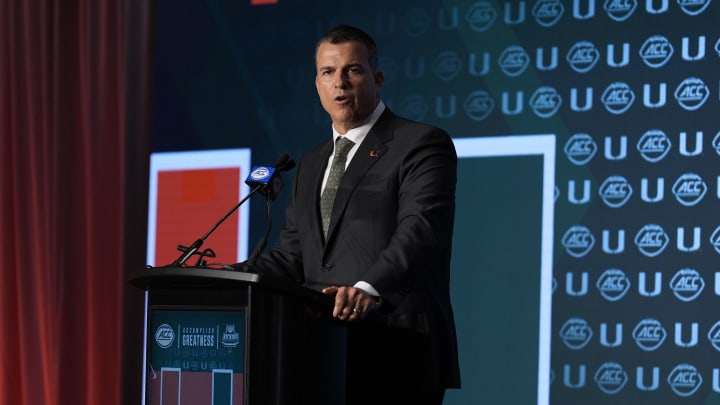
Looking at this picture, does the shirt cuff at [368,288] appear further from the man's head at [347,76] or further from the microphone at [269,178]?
the man's head at [347,76]

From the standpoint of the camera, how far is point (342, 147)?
2449mm

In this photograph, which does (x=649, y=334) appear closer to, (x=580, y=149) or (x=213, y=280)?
(x=580, y=149)

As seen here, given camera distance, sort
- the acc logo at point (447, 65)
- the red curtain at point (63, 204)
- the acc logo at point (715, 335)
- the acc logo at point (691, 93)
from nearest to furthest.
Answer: the acc logo at point (715, 335) < the acc logo at point (691, 93) < the acc logo at point (447, 65) < the red curtain at point (63, 204)

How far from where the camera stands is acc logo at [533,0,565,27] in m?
3.79

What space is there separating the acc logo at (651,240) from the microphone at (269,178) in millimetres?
1730

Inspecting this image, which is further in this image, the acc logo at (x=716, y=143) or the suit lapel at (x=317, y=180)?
the acc logo at (x=716, y=143)

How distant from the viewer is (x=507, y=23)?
12.7ft

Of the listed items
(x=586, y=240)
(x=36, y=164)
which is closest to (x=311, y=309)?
(x=586, y=240)

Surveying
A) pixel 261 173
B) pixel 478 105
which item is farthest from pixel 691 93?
pixel 261 173

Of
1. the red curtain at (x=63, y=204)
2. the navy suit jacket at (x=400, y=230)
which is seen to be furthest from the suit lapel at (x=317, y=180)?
the red curtain at (x=63, y=204)

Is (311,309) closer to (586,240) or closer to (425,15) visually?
(586,240)

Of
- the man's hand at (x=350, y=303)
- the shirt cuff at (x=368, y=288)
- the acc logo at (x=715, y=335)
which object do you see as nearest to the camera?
the man's hand at (x=350, y=303)

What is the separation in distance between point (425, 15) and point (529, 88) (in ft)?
1.75

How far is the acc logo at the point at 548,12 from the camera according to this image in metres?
3.79
